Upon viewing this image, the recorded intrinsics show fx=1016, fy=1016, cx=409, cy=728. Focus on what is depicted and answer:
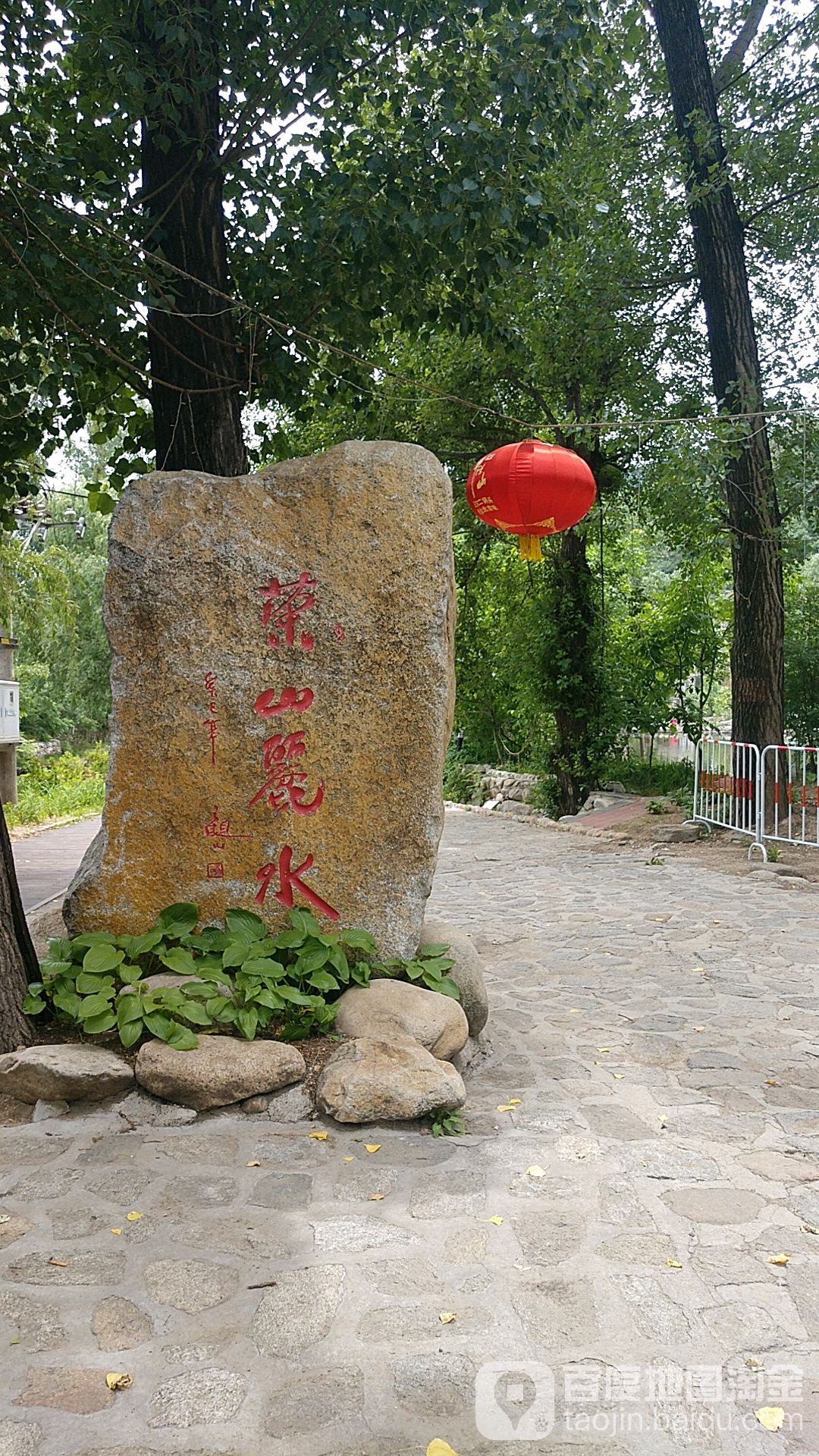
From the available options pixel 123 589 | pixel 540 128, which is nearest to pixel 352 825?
pixel 123 589

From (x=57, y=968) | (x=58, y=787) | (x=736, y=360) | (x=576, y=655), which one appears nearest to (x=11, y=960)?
(x=57, y=968)

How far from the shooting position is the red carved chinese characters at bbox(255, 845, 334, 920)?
14.6 feet

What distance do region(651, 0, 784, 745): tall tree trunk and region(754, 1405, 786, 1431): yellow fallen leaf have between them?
883cm

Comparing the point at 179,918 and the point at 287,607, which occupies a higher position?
the point at 287,607

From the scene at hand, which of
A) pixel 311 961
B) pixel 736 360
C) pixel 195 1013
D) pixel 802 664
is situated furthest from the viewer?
pixel 802 664

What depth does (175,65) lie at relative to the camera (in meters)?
5.00

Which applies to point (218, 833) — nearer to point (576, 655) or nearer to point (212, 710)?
point (212, 710)

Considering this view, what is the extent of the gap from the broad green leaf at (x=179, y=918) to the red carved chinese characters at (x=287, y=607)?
1.19 m

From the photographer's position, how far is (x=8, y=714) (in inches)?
567

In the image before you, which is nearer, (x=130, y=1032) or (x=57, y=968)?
(x=130, y=1032)

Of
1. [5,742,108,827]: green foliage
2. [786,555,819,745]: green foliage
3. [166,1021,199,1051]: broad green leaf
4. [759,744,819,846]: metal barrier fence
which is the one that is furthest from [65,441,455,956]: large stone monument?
[5,742,108,827]: green foliage

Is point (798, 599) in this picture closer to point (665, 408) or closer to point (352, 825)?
Result: point (665, 408)

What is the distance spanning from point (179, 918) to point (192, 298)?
3.26 metres

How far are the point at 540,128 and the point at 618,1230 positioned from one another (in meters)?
4.98
